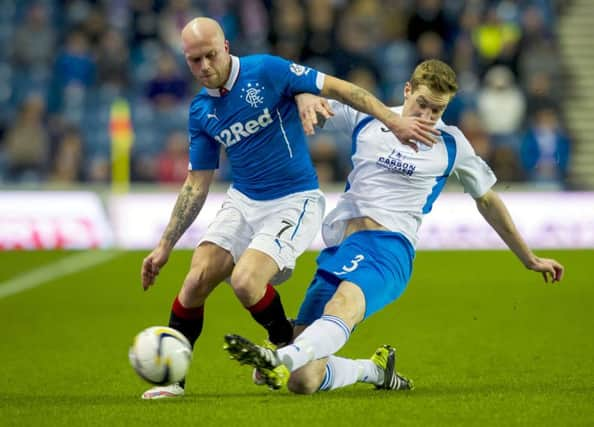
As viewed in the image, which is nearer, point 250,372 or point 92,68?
point 250,372

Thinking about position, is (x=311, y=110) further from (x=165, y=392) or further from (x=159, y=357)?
(x=165, y=392)

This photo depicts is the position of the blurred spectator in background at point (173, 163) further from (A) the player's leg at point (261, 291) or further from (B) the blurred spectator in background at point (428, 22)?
(A) the player's leg at point (261, 291)

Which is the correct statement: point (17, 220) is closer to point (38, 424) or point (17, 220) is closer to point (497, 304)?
point (497, 304)

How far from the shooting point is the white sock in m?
6.86

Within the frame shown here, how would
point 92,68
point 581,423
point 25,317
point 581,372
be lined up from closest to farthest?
1. point 581,423
2. point 581,372
3. point 25,317
4. point 92,68

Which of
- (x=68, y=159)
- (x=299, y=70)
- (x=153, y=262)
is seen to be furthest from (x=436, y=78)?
(x=68, y=159)

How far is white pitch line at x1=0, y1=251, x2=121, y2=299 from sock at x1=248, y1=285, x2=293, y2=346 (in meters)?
6.20

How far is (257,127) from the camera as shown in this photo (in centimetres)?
724

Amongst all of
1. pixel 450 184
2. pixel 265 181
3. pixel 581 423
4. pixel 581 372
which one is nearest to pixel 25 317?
pixel 265 181

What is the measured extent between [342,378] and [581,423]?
1385 millimetres

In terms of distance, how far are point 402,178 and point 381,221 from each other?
0.29m

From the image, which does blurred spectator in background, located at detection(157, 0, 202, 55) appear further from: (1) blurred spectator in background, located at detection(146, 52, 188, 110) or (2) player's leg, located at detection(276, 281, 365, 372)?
(2) player's leg, located at detection(276, 281, 365, 372)

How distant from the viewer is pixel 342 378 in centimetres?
692

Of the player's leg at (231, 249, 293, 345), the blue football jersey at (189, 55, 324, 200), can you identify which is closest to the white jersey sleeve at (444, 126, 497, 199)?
the blue football jersey at (189, 55, 324, 200)
